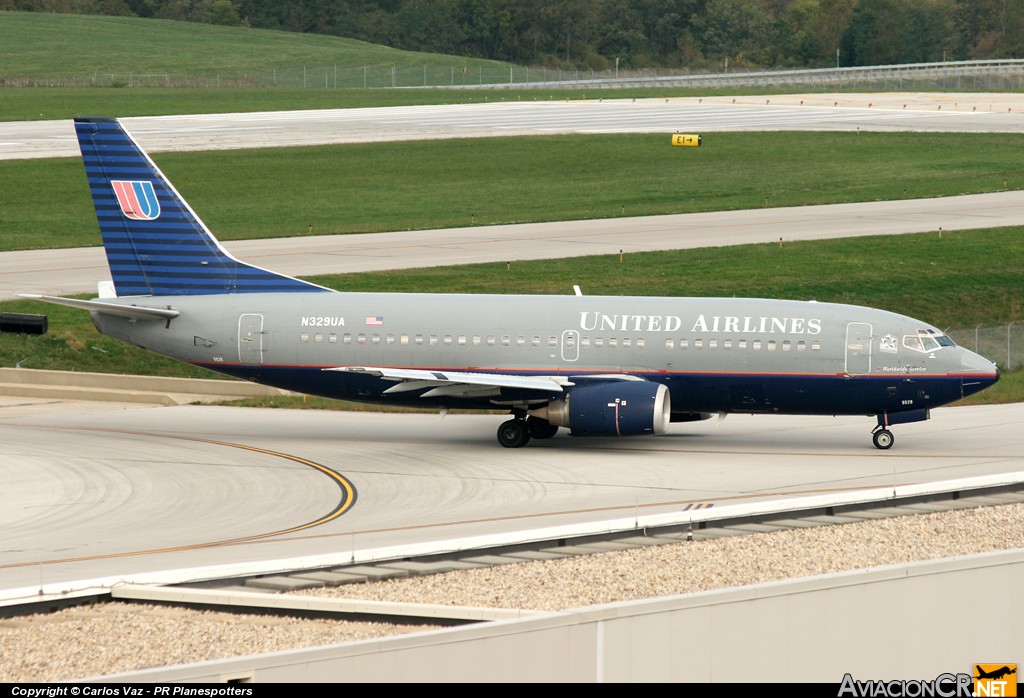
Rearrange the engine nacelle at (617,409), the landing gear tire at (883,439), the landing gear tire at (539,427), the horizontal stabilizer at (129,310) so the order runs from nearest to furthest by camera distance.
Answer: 1. the engine nacelle at (617,409)
2. the landing gear tire at (883,439)
3. the landing gear tire at (539,427)
4. the horizontal stabilizer at (129,310)

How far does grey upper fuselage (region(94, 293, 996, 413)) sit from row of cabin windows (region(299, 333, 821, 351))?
27 mm

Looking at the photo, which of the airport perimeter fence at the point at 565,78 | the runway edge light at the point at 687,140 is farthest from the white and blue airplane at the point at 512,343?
the airport perimeter fence at the point at 565,78

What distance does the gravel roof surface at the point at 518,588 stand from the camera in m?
20.9

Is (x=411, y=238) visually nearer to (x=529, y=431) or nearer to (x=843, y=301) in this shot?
(x=843, y=301)

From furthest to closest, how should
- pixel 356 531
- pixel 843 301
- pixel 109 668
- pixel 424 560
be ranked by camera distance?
pixel 843 301 < pixel 356 531 < pixel 424 560 < pixel 109 668

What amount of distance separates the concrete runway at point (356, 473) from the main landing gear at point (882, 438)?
376mm

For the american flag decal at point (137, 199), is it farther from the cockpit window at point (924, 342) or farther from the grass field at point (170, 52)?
the grass field at point (170, 52)

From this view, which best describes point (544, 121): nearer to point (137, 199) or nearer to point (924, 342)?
point (137, 199)

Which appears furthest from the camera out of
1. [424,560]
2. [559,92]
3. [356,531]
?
[559,92]

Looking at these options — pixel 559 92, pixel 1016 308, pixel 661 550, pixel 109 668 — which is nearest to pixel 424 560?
pixel 661 550

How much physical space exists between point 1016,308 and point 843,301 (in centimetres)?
840

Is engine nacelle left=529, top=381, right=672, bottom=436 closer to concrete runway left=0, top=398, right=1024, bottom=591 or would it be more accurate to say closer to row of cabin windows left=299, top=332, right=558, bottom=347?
concrete runway left=0, top=398, right=1024, bottom=591

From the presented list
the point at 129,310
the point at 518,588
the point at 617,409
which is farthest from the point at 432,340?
the point at 518,588

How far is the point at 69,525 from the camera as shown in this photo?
3083 centimetres
